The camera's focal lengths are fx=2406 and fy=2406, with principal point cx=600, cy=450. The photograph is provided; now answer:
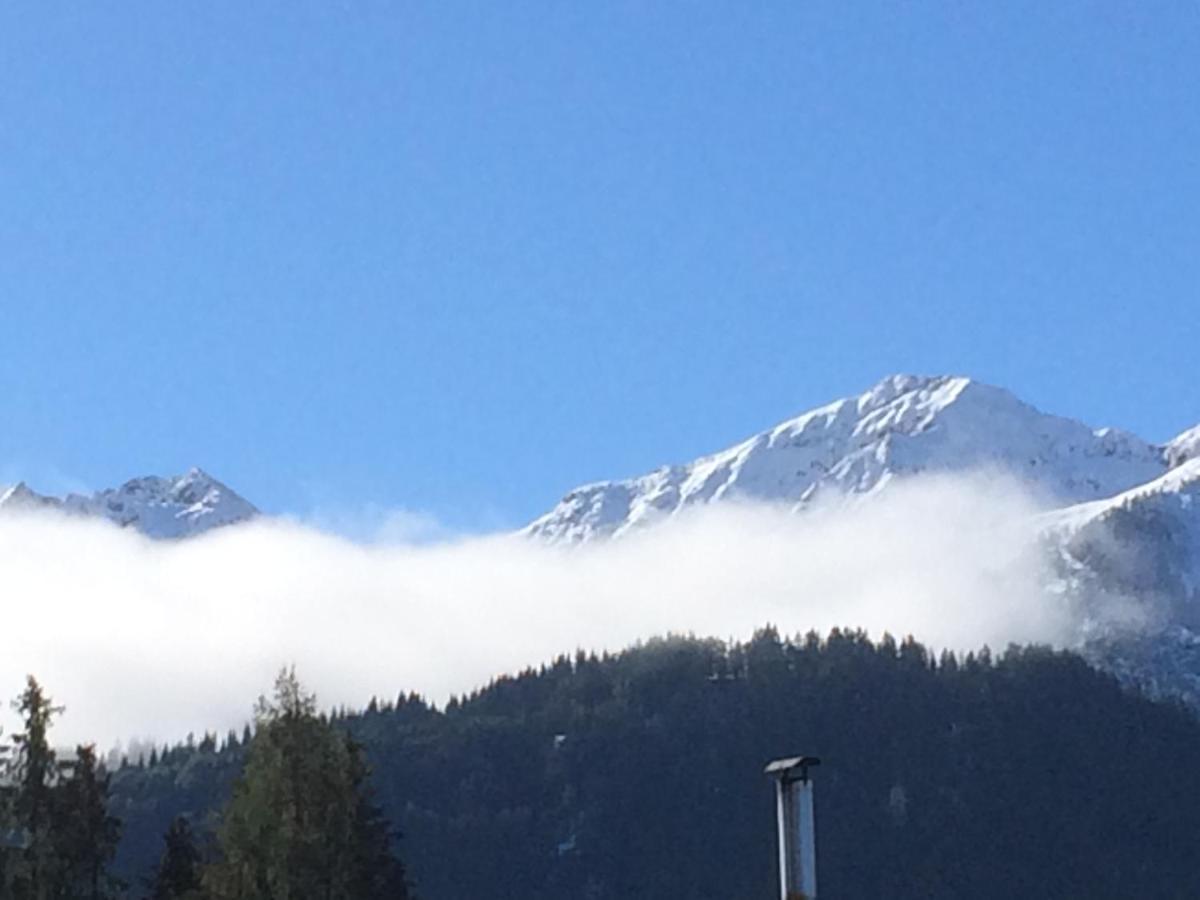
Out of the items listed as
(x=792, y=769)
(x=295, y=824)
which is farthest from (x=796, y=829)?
(x=295, y=824)

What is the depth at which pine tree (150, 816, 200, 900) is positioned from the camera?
61.8 meters

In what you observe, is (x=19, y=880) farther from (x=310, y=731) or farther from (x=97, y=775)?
(x=310, y=731)

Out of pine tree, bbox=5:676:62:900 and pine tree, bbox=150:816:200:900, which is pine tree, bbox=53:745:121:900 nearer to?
pine tree, bbox=5:676:62:900

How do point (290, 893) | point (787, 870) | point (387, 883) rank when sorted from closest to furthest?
1. point (787, 870)
2. point (290, 893)
3. point (387, 883)

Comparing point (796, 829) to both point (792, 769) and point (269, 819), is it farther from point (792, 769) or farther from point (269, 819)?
point (269, 819)

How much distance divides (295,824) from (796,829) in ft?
59.7

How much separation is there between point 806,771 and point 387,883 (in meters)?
21.8

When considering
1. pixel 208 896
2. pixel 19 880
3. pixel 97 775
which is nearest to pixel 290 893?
pixel 208 896

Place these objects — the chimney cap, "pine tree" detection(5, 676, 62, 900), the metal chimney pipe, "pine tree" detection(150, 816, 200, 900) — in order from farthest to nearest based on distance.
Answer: "pine tree" detection(150, 816, 200, 900) < "pine tree" detection(5, 676, 62, 900) < the chimney cap < the metal chimney pipe

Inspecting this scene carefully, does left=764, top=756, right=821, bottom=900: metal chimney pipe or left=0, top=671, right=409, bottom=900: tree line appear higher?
left=0, top=671, right=409, bottom=900: tree line

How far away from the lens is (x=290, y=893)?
49.3 meters

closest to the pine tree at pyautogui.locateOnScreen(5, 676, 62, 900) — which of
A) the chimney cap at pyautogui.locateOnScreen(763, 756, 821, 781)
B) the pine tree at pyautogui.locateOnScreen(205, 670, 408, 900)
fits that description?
the pine tree at pyautogui.locateOnScreen(205, 670, 408, 900)

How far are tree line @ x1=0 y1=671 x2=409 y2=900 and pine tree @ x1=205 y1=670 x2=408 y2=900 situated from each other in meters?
0.02

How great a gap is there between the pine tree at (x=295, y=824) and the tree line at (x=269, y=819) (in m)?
0.02
